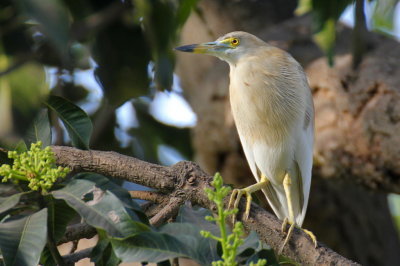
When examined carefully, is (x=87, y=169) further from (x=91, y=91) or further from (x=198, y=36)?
(x=198, y=36)

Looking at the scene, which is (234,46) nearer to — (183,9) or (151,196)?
(183,9)

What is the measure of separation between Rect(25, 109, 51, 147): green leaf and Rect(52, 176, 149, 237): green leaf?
23cm

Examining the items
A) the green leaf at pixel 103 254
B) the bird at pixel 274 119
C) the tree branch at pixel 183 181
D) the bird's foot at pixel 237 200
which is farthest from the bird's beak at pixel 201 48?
the green leaf at pixel 103 254

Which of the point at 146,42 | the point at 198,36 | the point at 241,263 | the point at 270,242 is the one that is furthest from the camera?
the point at 198,36

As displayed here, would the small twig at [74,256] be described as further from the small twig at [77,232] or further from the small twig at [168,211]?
the small twig at [168,211]

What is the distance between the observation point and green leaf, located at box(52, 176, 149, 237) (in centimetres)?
121

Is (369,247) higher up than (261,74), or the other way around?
(261,74)

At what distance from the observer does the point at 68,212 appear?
1.38m

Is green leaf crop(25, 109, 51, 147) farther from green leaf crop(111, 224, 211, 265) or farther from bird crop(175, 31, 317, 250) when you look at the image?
bird crop(175, 31, 317, 250)

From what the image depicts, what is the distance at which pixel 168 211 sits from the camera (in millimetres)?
1523

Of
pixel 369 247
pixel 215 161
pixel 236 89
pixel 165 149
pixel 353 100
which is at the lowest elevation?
pixel 369 247

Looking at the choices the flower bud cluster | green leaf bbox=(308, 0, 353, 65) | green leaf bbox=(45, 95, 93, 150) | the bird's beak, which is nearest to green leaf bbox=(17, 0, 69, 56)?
the flower bud cluster

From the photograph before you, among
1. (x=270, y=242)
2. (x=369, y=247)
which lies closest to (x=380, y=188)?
(x=369, y=247)

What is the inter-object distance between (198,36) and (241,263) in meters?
2.95
